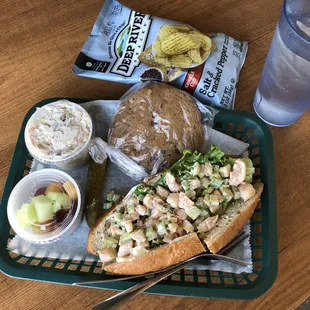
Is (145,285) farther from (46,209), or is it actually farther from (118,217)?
(46,209)

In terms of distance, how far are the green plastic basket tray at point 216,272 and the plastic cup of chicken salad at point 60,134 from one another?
0.19ft

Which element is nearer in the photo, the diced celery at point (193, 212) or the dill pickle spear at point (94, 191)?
the diced celery at point (193, 212)

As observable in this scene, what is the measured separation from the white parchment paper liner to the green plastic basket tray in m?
0.01

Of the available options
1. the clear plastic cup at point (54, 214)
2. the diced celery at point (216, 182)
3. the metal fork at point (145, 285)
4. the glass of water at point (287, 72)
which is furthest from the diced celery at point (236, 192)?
the clear plastic cup at point (54, 214)

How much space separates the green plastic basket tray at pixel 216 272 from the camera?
2.98ft

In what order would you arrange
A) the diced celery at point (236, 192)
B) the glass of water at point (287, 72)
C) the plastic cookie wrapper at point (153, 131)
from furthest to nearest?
the plastic cookie wrapper at point (153, 131)
the diced celery at point (236, 192)
the glass of water at point (287, 72)

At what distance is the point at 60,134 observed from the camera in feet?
A: 3.44

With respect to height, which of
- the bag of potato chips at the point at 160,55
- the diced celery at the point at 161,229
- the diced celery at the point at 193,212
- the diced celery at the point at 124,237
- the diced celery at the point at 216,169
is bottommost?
the diced celery at the point at 124,237

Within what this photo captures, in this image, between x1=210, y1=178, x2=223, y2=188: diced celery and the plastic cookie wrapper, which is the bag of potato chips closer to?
the plastic cookie wrapper

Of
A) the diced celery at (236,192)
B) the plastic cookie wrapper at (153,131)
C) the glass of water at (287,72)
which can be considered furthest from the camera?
the plastic cookie wrapper at (153,131)

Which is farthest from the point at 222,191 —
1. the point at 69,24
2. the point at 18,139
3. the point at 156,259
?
the point at 69,24

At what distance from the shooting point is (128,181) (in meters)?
1.10

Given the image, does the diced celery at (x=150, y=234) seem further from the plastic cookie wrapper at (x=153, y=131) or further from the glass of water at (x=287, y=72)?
the glass of water at (x=287, y=72)

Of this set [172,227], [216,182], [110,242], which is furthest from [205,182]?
[110,242]
